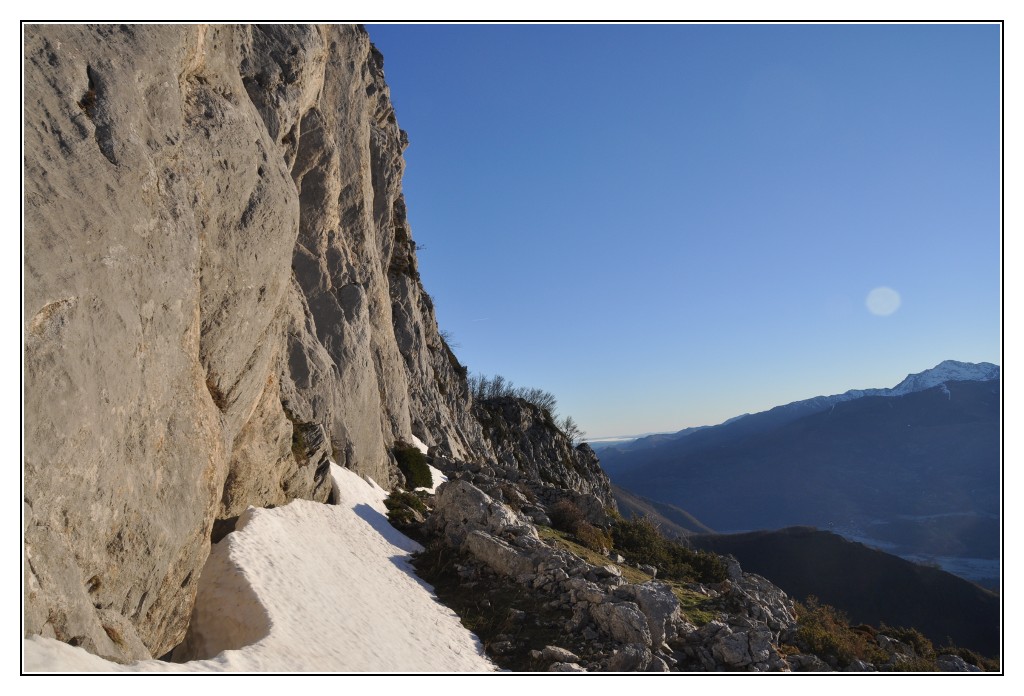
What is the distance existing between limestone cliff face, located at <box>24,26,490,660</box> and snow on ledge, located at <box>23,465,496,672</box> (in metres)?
0.71

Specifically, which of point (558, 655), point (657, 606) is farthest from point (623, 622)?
point (558, 655)

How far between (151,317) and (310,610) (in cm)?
705

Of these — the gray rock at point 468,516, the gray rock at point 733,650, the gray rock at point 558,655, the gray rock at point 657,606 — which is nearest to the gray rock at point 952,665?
the gray rock at point 733,650

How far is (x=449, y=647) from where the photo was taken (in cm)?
1438

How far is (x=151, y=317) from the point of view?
10.1m

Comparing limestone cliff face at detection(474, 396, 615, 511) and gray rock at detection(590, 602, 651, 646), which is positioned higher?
limestone cliff face at detection(474, 396, 615, 511)

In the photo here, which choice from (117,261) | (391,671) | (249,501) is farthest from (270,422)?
(117,261)

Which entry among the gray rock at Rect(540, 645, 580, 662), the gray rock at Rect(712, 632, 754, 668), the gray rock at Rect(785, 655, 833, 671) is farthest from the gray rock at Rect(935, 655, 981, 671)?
the gray rock at Rect(540, 645, 580, 662)

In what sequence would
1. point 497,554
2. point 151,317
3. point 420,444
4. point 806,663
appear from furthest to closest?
point 420,444 → point 497,554 → point 806,663 → point 151,317

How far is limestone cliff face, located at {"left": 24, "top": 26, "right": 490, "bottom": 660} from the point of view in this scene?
7629mm

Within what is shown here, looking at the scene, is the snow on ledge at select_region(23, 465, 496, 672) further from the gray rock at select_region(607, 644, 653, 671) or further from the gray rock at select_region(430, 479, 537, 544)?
the gray rock at select_region(607, 644, 653, 671)

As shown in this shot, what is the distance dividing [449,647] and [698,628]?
6763mm

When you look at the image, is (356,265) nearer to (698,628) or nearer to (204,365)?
(204,365)

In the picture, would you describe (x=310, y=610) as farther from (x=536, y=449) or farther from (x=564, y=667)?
(x=536, y=449)
